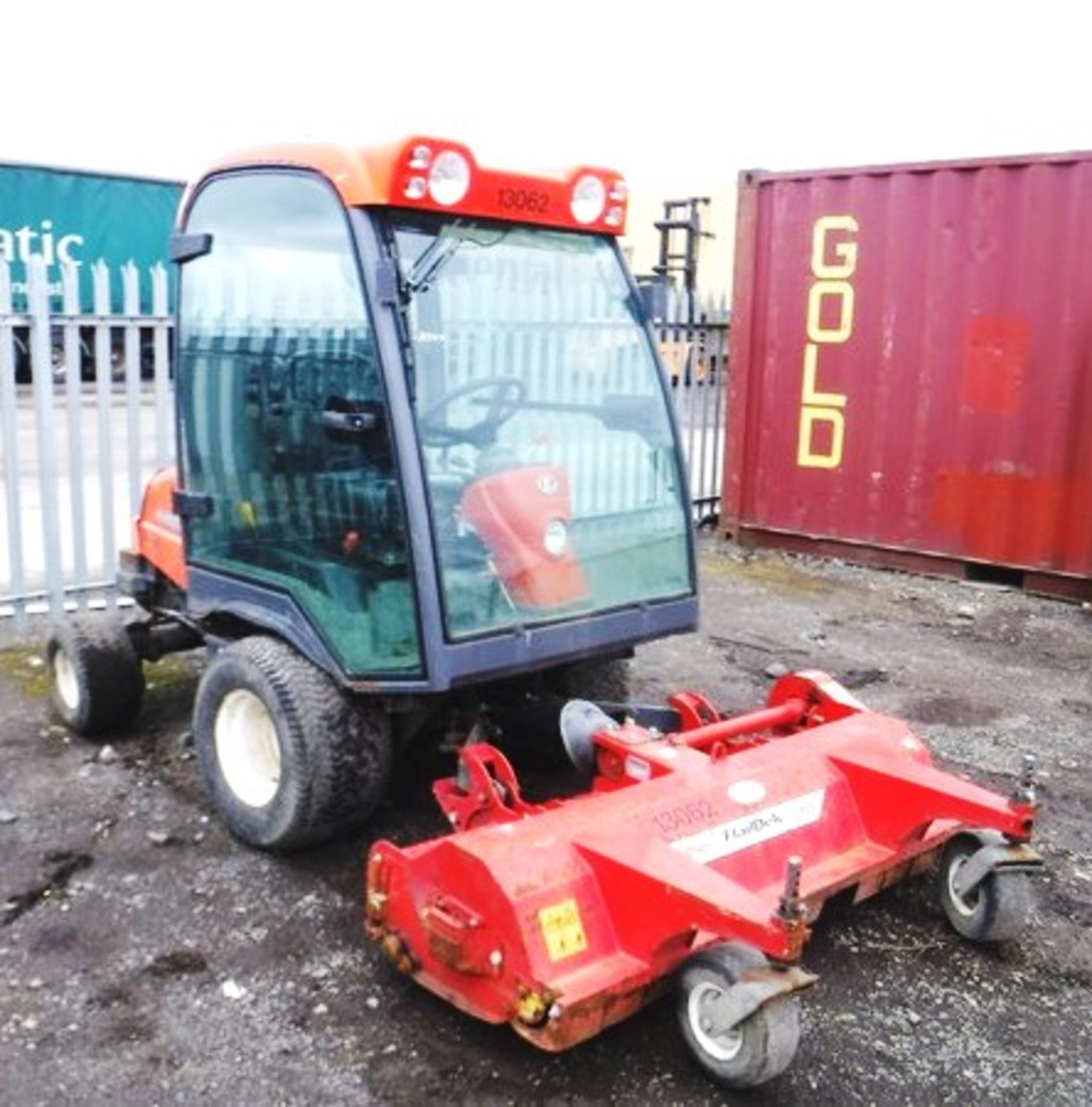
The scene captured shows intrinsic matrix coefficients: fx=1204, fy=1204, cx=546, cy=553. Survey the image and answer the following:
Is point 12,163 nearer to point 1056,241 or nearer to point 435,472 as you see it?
point 1056,241

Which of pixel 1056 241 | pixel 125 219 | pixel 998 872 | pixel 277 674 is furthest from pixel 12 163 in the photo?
pixel 998 872

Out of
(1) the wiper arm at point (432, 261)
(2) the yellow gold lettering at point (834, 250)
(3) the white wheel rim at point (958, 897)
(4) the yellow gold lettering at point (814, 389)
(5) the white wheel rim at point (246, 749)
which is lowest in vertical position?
(3) the white wheel rim at point (958, 897)

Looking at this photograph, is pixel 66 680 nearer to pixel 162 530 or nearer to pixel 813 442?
pixel 162 530

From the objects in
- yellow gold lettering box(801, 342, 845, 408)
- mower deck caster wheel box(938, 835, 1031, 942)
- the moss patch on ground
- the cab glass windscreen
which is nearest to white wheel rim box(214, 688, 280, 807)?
the cab glass windscreen

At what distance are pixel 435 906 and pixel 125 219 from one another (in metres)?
17.0

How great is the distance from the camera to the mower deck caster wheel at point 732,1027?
255 cm

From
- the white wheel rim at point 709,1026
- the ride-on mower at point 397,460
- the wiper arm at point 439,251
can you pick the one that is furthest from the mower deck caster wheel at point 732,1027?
the wiper arm at point 439,251

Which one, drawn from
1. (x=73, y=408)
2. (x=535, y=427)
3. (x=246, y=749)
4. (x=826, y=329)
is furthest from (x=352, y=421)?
(x=826, y=329)

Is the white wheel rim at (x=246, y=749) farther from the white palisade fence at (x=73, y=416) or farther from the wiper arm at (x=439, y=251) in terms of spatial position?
the white palisade fence at (x=73, y=416)

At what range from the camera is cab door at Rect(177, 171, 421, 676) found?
3.32 metres

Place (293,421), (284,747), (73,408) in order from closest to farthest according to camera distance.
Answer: (284,747)
(293,421)
(73,408)

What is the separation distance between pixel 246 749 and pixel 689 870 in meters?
1.67

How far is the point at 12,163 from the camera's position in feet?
53.0

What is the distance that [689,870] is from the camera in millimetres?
2721
